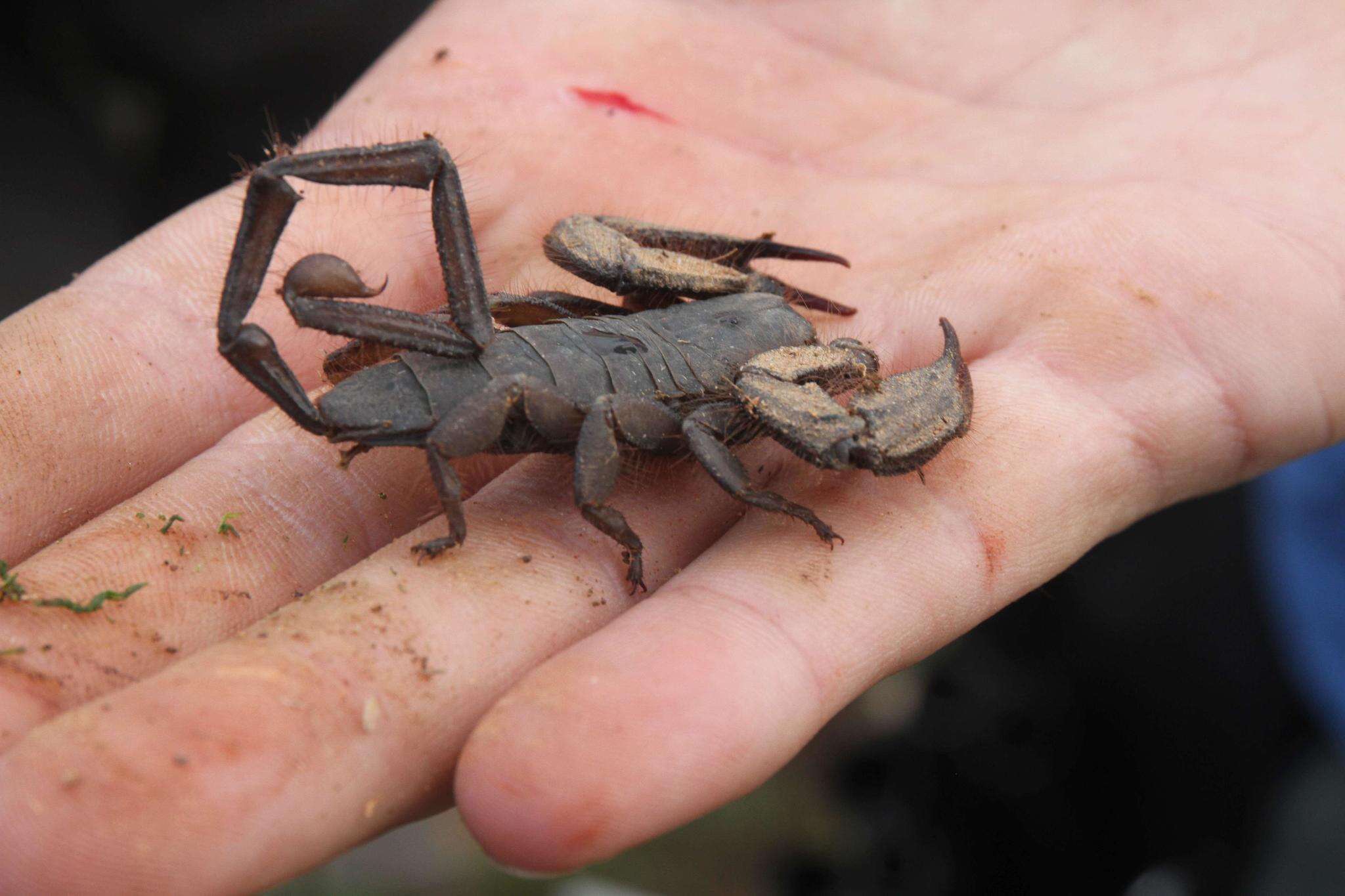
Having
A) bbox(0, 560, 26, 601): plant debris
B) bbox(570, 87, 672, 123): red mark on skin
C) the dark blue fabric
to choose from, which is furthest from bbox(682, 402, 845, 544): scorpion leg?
the dark blue fabric

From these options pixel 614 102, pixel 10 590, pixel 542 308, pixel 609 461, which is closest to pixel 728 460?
pixel 609 461

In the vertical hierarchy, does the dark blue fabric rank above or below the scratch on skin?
below

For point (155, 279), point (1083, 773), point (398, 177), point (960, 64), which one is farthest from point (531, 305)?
point (1083, 773)

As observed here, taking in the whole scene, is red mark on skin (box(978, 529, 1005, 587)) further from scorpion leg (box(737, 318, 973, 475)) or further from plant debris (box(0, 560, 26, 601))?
plant debris (box(0, 560, 26, 601))

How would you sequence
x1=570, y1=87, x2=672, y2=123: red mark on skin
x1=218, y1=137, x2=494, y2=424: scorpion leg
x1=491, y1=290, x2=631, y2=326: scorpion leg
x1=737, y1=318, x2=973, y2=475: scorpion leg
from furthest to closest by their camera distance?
x1=570, y1=87, x2=672, y2=123: red mark on skin
x1=491, y1=290, x2=631, y2=326: scorpion leg
x1=737, y1=318, x2=973, y2=475: scorpion leg
x1=218, y1=137, x2=494, y2=424: scorpion leg

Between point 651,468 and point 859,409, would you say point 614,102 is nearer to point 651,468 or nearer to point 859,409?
point 651,468

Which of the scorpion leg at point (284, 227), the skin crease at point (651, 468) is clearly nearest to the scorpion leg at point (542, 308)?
the scorpion leg at point (284, 227)

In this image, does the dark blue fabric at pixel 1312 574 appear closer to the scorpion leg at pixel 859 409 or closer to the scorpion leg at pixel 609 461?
the scorpion leg at pixel 859 409
